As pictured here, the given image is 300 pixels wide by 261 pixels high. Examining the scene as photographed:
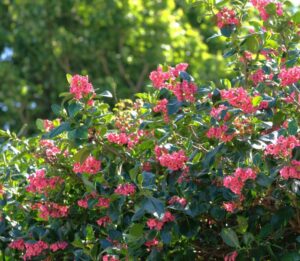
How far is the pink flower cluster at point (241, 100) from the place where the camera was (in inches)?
102

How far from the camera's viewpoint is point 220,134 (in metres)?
2.65

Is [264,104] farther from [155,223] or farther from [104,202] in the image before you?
[104,202]

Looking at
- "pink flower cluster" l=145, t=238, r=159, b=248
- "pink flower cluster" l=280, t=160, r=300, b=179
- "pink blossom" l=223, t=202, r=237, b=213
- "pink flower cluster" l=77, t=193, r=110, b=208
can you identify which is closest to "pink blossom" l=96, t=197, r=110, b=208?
"pink flower cluster" l=77, t=193, r=110, b=208

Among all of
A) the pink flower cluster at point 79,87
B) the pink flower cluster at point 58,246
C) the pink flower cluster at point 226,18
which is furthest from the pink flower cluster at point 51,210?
the pink flower cluster at point 226,18

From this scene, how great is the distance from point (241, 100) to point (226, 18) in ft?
1.98

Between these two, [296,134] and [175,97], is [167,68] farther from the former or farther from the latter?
[296,134]

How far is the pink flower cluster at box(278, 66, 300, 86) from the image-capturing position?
263 cm

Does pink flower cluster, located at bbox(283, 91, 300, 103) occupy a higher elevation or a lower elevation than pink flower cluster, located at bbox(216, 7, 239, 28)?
lower

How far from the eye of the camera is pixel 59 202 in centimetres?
312

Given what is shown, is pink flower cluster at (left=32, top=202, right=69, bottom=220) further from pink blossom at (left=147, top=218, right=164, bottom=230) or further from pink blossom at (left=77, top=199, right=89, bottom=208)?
pink blossom at (left=147, top=218, right=164, bottom=230)

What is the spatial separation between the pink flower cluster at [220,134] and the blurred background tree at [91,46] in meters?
10.2

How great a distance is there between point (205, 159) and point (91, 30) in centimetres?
1152

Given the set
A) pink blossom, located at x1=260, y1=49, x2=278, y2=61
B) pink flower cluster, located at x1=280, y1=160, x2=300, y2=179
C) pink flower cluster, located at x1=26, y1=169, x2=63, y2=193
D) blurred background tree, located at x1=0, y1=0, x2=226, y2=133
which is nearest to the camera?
pink flower cluster, located at x1=280, y1=160, x2=300, y2=179

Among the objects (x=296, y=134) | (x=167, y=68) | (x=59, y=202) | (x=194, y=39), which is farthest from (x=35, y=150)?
(x=194, y=39)
